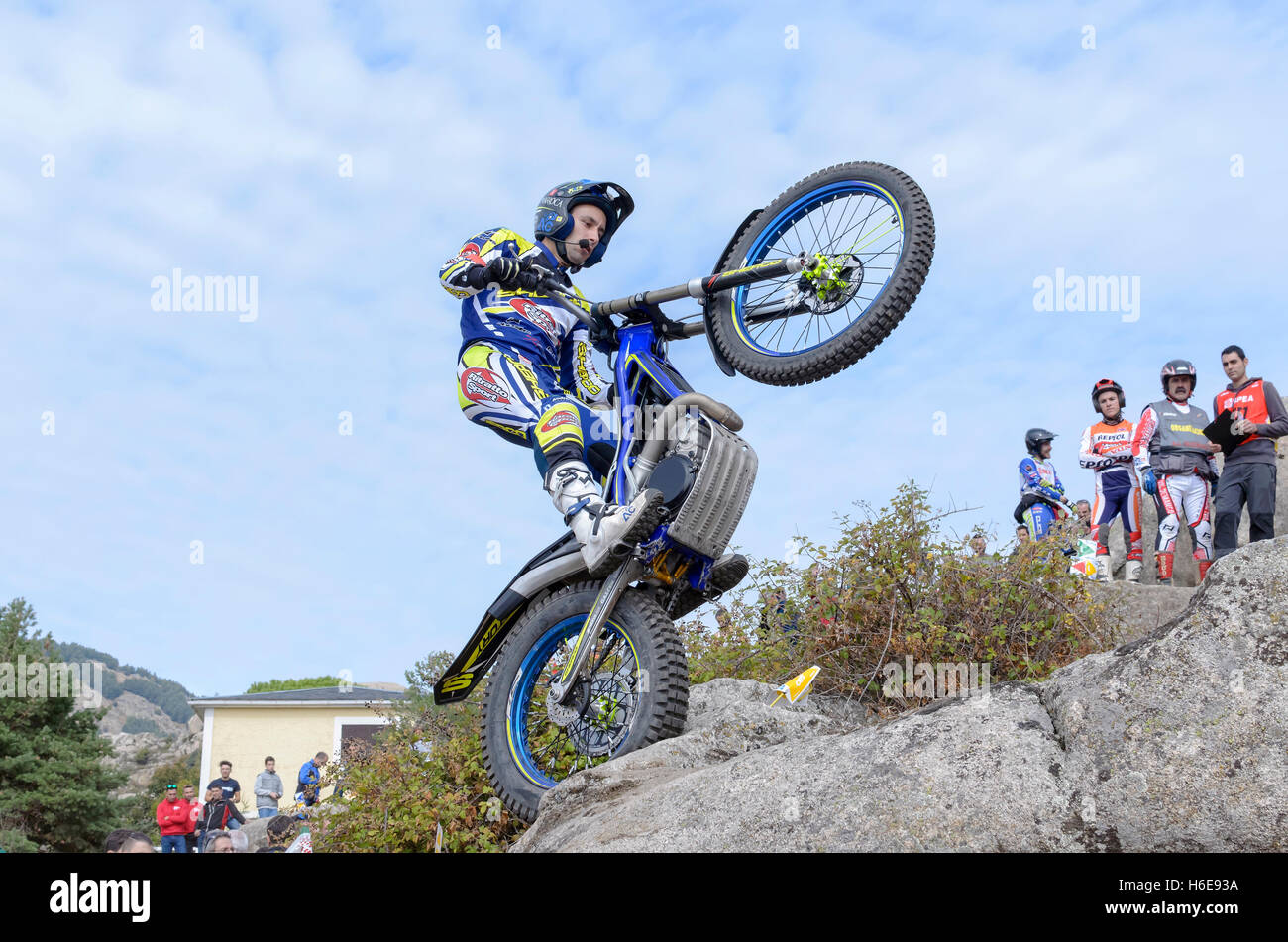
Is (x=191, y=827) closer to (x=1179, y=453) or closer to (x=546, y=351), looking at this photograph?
(x=546, y=351)

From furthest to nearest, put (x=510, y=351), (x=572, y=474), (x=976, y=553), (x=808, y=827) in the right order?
(x=976, y=553) → (x=510, y=351) → (x=572, y=474) → (x=808, y=827)

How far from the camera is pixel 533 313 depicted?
5.15m

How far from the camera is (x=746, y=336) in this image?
190 inches

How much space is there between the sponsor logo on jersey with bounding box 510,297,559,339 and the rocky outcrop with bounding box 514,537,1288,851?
8.55 ft

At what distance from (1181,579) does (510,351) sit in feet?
39.8

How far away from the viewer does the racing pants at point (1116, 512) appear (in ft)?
37.2

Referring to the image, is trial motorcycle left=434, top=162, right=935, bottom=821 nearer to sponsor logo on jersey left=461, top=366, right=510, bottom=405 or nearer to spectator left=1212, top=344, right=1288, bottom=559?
sponsor logo on jersey left=461, top=366, right=510, bottom=405

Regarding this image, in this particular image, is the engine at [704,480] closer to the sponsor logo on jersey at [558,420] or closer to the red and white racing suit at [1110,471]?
the sponsor logo on jersey at [558,420]

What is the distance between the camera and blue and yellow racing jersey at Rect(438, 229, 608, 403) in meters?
5.09

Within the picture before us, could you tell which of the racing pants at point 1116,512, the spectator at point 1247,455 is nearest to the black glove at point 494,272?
the spectator at point 1247,455

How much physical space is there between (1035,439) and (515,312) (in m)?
8.63
